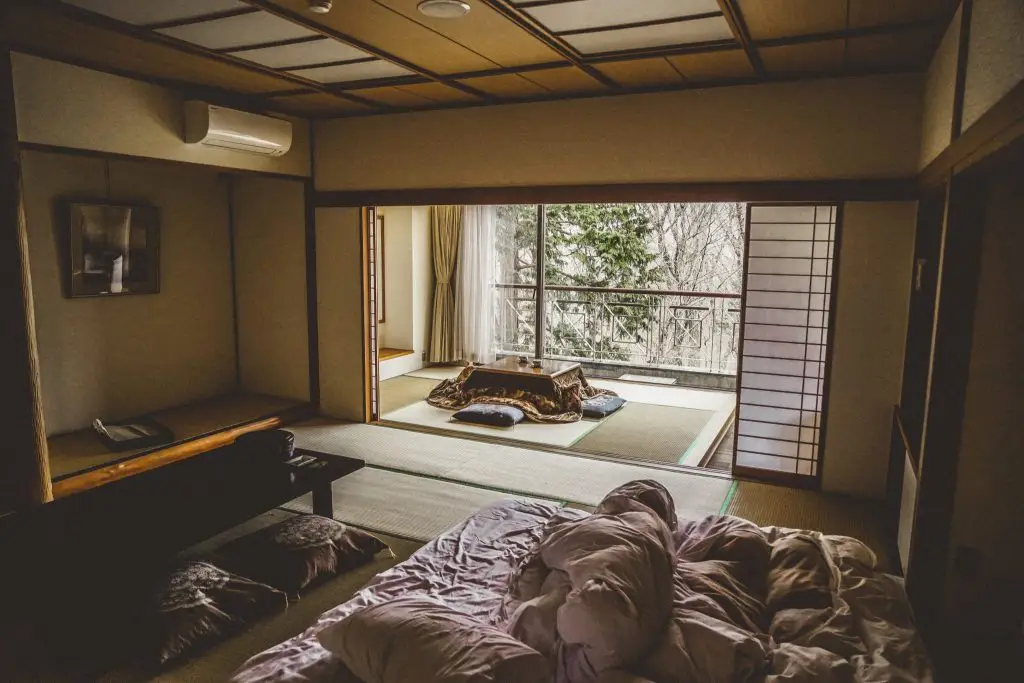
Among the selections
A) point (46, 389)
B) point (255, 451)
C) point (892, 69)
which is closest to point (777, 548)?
point (255, 451)

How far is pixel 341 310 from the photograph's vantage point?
6.07 metres

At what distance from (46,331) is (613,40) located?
449 cm

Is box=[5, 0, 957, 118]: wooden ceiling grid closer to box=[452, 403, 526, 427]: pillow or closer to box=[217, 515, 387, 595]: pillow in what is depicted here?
box=[217, 515, 387, 595]: pillow

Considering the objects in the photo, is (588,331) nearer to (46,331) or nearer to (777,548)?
(46,331)

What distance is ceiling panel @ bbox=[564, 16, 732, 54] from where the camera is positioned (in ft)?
11.2

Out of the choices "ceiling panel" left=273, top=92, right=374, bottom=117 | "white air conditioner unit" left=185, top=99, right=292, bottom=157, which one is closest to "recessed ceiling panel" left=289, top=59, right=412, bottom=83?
"ceiling panel" left=273, top=92, right=374, bottom=117

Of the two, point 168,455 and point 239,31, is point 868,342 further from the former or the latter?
point 168,455

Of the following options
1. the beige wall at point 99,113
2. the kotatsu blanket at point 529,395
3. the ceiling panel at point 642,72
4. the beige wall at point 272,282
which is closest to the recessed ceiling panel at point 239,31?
the beige wall at point 99,113

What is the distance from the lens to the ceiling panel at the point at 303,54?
3744 mm

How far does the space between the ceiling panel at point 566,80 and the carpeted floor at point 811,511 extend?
9.30 ft

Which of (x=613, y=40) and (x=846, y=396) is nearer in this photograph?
(x=613, y=40)

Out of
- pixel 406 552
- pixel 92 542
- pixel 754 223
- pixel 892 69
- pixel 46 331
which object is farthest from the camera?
pixel 46 331

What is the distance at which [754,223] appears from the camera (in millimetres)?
4738

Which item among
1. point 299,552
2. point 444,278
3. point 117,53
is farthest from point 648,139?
point 444,278
